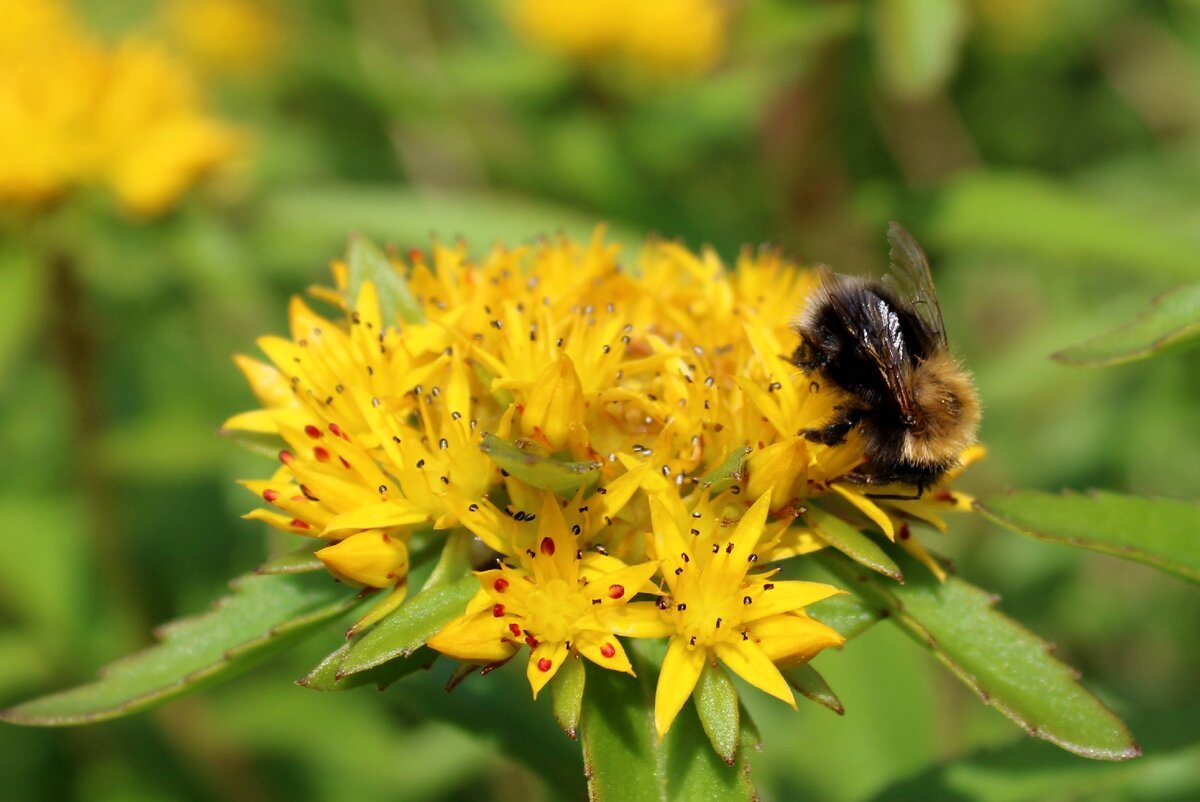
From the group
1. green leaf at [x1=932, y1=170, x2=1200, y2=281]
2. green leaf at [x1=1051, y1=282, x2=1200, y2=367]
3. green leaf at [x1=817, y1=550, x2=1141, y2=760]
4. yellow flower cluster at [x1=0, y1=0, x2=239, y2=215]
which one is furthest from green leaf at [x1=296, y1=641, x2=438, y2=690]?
green leaf at [x1=932, y1=170, x2=1200, y2=281]

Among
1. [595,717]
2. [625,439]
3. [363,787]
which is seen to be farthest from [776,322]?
[363,787]

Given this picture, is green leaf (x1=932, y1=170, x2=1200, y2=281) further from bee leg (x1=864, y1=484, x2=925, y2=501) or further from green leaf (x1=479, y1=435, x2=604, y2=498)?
green leaf (x1=479, y1=435, x2=604, y2=498)

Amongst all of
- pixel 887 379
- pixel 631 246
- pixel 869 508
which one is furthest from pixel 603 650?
pixel 631 246

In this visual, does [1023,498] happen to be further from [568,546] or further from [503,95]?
[503,95]

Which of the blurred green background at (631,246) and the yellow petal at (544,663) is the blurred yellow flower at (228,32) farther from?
the yellow petal at (544,663)

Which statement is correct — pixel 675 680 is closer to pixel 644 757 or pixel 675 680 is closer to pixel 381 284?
pixel 644 757
